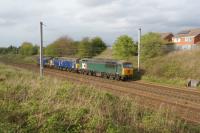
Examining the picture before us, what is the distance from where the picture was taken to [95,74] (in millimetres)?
41969

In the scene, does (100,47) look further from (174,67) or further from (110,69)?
(174,67)

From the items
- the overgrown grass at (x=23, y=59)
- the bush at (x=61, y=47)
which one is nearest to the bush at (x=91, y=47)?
the bush at (x=61, y=47)

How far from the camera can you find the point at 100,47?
77.2 meters

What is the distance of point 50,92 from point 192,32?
74.3 m

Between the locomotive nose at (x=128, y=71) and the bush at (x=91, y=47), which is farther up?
the bush at (x=91, y=47)

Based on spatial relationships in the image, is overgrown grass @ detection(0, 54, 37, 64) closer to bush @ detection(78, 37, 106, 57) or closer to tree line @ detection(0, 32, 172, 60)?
tree line @ detection(0, 32, 172, 60)

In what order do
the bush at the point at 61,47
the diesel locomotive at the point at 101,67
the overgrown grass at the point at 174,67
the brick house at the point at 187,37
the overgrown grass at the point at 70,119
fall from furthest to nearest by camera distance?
the bush at the point at 61,47
the brick house at the point at 187,37
the diesel locomotive at the point at 101,67
the overgrown grass at the point at 174,67
the overgrown grass at the point at 70,119

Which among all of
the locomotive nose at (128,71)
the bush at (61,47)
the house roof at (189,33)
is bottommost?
the locomotive nose at (128,71)

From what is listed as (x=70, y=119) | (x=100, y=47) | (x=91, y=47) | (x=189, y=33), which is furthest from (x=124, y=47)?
(x=70, y=119)

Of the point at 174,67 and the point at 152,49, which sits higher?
the point at 152,49

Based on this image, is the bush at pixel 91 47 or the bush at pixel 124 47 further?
the bush at pixel 91 47

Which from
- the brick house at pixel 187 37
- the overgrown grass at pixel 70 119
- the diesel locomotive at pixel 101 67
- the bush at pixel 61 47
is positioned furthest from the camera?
the bush at pixel 61 47

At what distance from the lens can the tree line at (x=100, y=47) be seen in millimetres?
44281

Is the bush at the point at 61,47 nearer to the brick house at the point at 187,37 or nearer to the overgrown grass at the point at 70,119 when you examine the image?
the brick house at the point at 187,37
